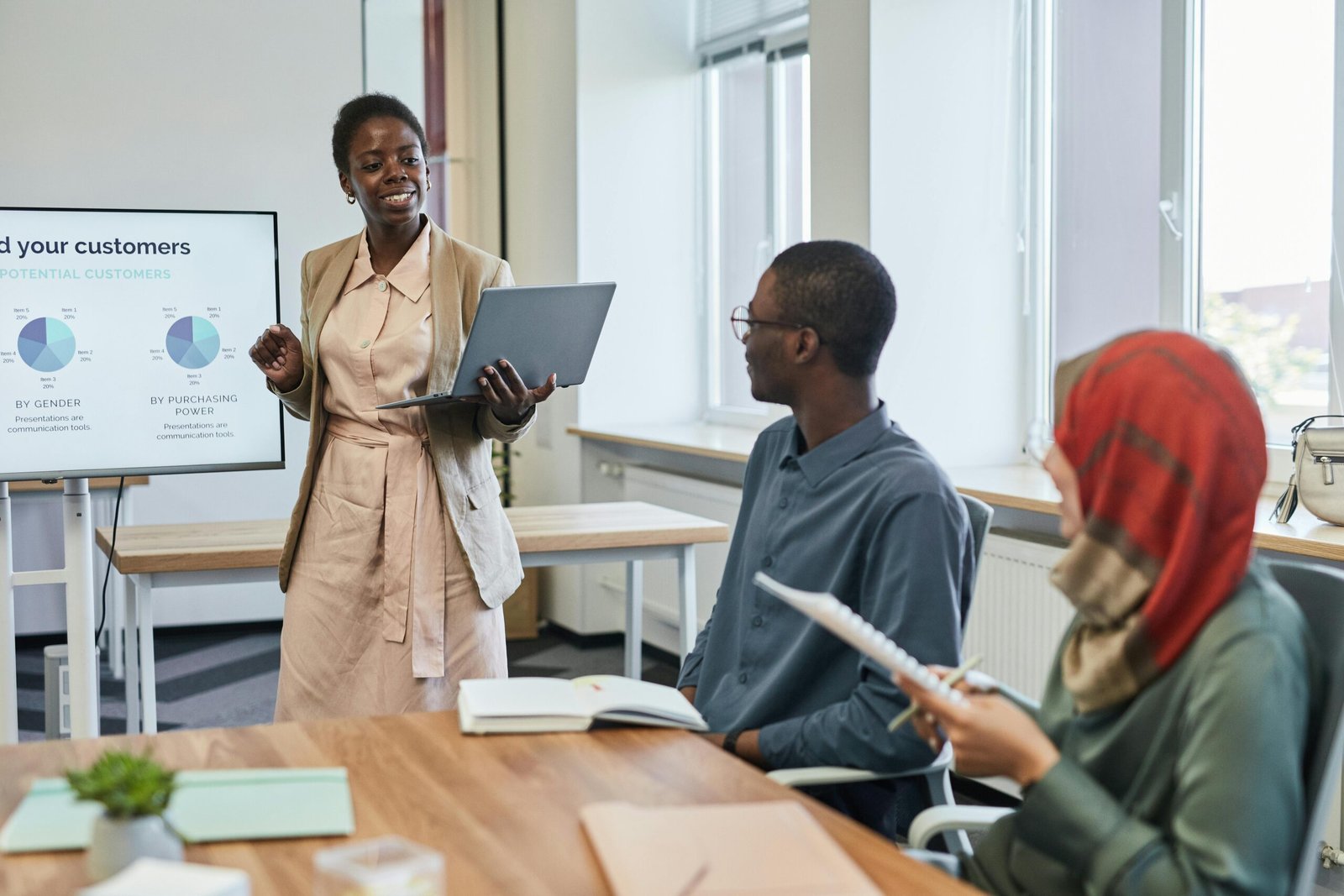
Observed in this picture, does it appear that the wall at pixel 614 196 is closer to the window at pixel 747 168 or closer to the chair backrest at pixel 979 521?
the window at pixel 747 168

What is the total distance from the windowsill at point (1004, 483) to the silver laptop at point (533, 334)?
39.0 inches

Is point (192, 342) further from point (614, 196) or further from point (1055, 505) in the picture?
point (614, 196)

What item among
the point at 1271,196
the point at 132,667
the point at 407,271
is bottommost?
the point at 132,667

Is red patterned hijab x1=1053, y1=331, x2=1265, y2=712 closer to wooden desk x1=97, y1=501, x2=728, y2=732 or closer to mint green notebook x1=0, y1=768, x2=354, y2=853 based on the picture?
mint green notebook x1=0, y1=768, x2=354, y2=853

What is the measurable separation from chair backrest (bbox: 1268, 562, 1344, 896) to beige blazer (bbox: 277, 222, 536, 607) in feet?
4.41

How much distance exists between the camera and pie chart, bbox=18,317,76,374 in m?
2.81

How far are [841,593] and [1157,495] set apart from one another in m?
0.61

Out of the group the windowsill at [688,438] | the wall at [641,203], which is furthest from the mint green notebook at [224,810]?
the wall at [641,203]

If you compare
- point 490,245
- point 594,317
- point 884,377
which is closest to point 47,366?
point 594,317

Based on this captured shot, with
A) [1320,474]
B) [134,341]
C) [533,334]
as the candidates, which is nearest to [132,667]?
[134,341]

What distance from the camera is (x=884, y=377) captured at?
3.63m

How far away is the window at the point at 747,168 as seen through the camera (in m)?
4.76

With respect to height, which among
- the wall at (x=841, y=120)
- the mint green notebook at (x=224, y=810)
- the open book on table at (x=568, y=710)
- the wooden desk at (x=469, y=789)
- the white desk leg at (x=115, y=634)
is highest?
the wall at (x=841, y=120)

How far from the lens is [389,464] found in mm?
2268
